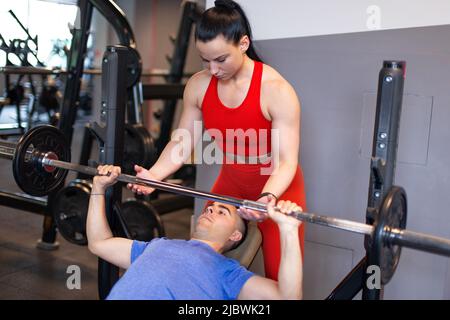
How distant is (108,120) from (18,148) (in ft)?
1.04

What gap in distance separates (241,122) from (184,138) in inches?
10.2

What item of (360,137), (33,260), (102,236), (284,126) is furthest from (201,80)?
(33,260)

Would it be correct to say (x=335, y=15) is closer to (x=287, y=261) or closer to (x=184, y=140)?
(x=184, y=140)

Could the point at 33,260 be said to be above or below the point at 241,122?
below

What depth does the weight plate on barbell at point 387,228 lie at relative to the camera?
4.13ft

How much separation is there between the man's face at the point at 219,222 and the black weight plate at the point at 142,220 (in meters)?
1.21

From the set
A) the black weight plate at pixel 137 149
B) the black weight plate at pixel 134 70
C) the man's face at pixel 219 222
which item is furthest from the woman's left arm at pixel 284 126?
the black weight plate at pixel 137 149

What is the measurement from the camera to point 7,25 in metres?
2.52

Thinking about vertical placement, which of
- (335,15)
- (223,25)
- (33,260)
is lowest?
(33,260)

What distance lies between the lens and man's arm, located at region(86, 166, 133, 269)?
1595 mm

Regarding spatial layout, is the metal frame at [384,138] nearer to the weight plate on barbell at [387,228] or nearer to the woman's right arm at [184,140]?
the weight plate on barbell at [387,228]

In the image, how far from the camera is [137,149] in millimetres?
2873
